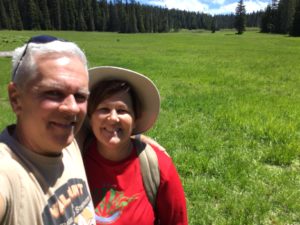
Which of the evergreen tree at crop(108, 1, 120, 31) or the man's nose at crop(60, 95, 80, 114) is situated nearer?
the man's nose at crop(60, 95, 80, 114)

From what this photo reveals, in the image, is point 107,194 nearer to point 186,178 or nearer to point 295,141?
point 186,178

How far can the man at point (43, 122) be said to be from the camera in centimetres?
162

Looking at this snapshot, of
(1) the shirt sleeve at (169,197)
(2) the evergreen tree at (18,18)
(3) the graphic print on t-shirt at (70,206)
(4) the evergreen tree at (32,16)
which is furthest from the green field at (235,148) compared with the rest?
(4) the evergreen tree at (32,16)

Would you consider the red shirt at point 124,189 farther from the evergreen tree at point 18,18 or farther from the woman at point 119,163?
the evergreen tree at point 18,18

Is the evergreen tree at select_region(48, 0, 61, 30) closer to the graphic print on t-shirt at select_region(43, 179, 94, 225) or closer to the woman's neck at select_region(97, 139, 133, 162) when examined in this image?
the woman's neck at select_region(97, 139, 133, 162)

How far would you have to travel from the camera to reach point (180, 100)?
1120 centimetres

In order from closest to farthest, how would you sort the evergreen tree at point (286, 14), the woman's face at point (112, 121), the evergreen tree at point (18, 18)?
the woman's face at point (112, 121) < the evergreen tree at point (286, 14) < the evergreen tree at point (18, 18)

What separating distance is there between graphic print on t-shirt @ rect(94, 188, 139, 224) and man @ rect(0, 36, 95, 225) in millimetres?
716

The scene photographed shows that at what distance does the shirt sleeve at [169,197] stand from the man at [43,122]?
0.87m

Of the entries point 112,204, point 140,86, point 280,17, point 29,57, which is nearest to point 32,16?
point 280,17

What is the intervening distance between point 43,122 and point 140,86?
3.72 ft

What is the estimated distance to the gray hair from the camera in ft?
5.49

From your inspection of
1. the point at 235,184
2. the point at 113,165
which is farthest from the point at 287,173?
the point at 113,165

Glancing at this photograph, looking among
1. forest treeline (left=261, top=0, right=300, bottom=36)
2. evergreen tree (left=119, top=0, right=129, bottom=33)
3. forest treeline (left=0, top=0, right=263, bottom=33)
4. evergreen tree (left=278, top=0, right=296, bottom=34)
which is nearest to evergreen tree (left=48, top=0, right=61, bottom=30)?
forest treeline (left=0, top=0, right=263, bottom=33)
